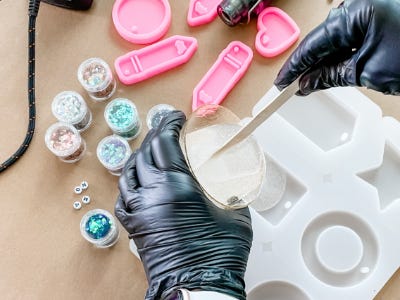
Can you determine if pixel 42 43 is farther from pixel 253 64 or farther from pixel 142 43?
pixel 253 64

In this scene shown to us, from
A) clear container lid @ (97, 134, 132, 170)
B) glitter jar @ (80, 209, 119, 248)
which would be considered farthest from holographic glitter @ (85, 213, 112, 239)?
clear container lid @ (97, 134, 132, 170)

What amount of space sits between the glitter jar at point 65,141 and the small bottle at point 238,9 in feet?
1.29

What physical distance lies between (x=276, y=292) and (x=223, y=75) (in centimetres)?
46

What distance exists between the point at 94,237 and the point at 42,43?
0.45 m

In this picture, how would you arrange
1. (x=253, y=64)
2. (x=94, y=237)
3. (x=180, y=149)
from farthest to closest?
(x=253, y=64)
(x=94, y=237)
(x=180, y=149)

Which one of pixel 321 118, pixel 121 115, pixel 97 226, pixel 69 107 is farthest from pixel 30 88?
pixel 321 118

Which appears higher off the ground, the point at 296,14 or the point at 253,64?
the point at 296,14

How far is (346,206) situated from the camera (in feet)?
3.70

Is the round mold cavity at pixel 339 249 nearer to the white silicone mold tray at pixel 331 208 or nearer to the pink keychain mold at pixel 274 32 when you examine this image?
the white silicone mold tray at pixel 331 208

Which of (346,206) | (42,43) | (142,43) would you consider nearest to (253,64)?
(142,43)

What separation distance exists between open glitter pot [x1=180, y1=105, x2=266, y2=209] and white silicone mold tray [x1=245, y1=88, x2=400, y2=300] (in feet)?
0.58

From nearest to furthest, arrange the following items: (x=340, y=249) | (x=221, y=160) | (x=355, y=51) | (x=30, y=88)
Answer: (x=355, y=51)
(x=221, y=160)
(x=340, y=249)
(x=30, y=88)

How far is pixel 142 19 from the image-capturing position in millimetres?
1271

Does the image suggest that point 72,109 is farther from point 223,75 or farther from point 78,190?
point 223,75
